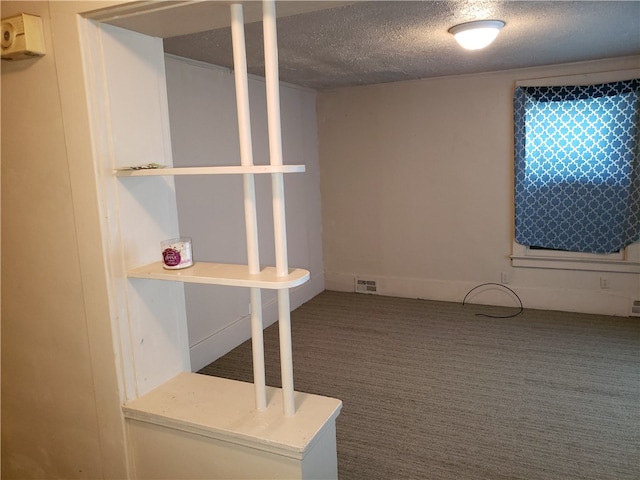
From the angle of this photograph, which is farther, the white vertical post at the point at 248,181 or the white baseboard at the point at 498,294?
the white baseboard at the point at 498,294

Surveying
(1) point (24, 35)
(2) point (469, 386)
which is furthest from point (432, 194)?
(1) point (24, 35)

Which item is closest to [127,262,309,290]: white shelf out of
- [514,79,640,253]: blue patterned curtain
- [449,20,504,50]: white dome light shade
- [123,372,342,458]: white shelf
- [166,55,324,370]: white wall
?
[123,372,342,458]: white shelf

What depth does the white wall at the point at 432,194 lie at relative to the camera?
4.36 m

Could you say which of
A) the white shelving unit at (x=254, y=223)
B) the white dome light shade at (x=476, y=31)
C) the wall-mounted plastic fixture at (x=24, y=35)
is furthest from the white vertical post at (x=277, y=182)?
the white dome light shade at (x=476, y=31)

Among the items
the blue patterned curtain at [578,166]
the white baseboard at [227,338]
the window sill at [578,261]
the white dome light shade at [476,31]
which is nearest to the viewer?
the white dome light shade at [476,31]

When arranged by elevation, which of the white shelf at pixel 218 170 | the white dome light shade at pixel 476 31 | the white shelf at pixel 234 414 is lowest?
the white shelf at pixel 234 414

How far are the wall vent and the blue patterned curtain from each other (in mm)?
1522

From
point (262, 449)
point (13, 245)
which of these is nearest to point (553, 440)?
point (262, 449)

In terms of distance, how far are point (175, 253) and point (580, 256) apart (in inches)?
152

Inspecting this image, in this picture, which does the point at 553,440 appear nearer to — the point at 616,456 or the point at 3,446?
the point at 616,456

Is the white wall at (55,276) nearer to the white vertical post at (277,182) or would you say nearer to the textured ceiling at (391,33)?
the textured ceiling at (391,33)

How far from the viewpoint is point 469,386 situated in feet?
10.1

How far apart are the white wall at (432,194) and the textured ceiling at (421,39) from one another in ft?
1.29

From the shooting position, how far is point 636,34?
3.11m
